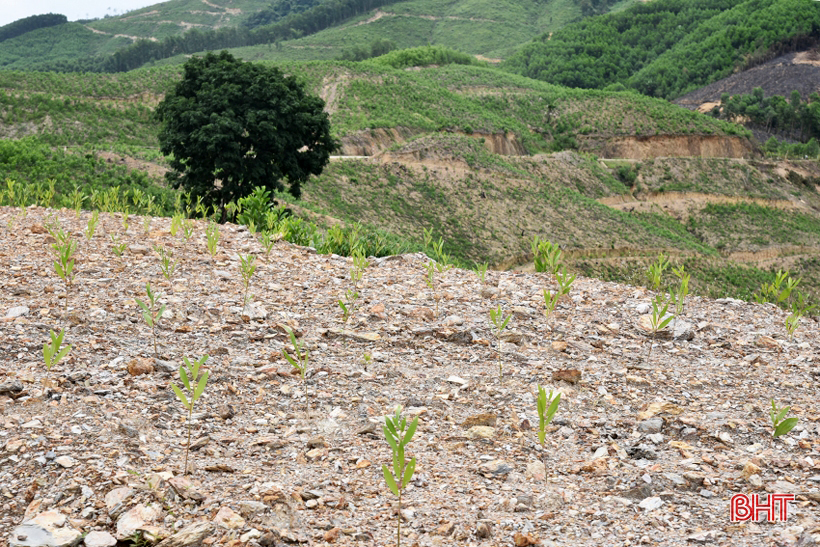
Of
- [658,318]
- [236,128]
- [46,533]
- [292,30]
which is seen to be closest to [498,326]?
[658,318]

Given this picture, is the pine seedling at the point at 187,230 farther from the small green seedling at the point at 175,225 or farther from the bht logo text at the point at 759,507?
the bht logo text at the point at 759,507

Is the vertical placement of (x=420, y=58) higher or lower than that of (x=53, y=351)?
higher

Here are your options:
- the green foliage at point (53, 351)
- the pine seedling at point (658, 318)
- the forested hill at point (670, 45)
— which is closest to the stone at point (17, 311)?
the green foliage at point (53, 351)

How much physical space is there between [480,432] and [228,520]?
1.74 m

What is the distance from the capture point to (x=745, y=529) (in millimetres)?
3334

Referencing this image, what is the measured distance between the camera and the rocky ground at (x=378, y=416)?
3.35 m

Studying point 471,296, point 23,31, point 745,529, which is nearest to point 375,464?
point 745,529

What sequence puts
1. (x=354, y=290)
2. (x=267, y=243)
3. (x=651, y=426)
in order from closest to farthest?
(x=651, y=426)
(x=354, y=290)
(x=267, y=243)

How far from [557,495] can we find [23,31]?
7154 inches

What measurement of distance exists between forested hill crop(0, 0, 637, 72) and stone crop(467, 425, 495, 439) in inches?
4353

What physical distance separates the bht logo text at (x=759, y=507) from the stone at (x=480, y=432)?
4.73 feet

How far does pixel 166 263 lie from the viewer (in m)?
6.35

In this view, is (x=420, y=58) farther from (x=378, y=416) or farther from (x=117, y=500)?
(x=117, y=500)

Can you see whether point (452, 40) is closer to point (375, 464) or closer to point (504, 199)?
point (504, 199)
